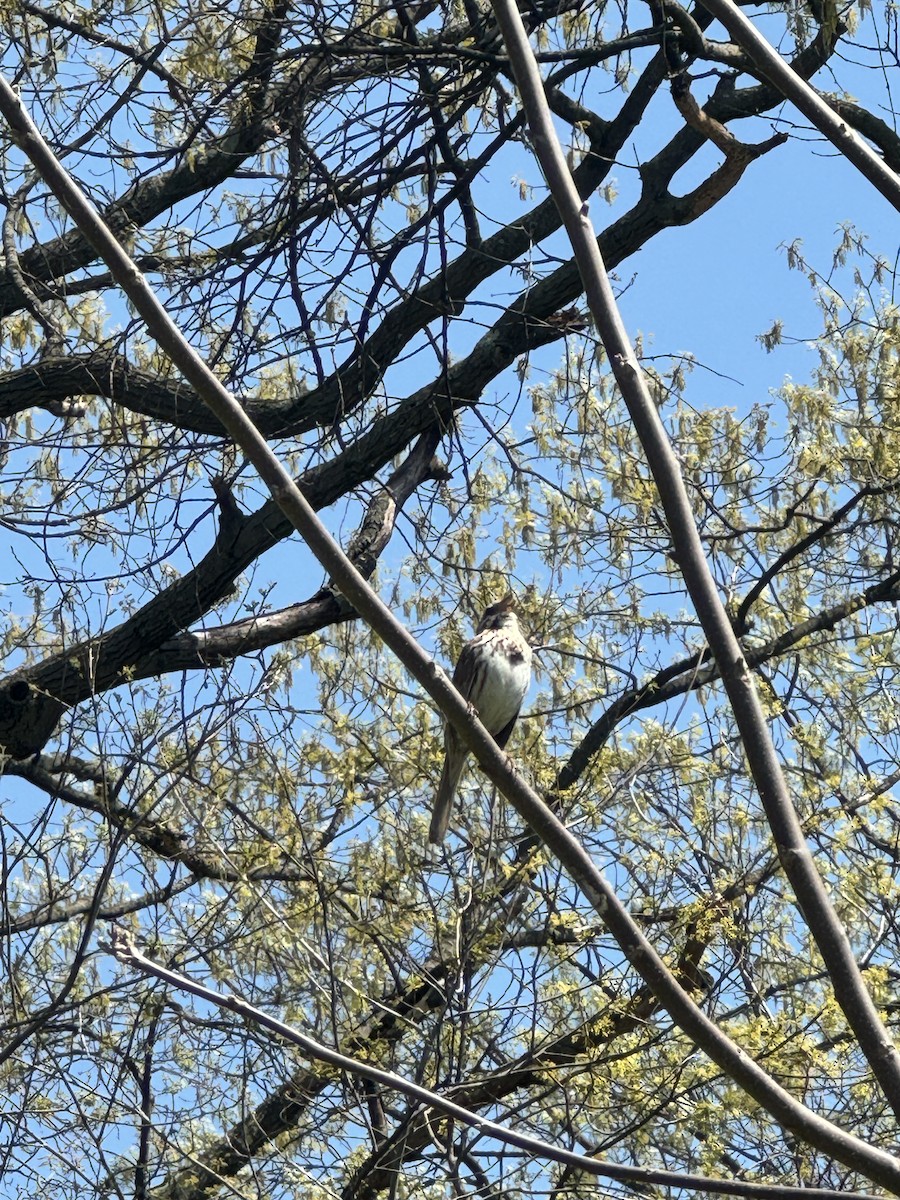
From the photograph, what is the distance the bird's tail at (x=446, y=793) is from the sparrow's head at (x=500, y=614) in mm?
819

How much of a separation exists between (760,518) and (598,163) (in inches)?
84.5

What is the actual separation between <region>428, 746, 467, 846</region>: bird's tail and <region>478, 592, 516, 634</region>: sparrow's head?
0.82m

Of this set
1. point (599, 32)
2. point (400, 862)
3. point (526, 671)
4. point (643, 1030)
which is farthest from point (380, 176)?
point (643, 1030)

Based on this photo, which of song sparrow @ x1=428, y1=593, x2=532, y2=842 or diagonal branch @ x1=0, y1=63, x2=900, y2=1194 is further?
song sparrow @ x1=428, y1=593, x2=532, y2=842

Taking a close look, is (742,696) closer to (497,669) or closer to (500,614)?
(497,669)

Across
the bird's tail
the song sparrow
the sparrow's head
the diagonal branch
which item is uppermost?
the sparrow's head

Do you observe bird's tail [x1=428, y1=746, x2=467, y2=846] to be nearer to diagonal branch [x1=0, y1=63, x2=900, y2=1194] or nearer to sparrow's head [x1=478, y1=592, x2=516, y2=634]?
sparrow's head [x1=478, y1=592, x2=516, y2=634]

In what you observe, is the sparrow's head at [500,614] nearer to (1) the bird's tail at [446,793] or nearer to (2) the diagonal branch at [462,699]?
(1) the bird's tail at [446,793]

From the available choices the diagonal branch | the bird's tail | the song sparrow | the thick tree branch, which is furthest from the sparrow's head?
the thick tree branch

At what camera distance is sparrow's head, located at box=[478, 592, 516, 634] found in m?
6.18

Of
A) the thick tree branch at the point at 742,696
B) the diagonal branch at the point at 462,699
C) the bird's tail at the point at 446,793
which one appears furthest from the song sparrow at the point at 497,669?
the thick tree branch at the point at 742,696

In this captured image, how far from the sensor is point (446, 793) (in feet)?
17.7

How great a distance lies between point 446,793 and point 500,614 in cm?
107

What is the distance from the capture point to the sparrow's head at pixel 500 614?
6.18 metres
